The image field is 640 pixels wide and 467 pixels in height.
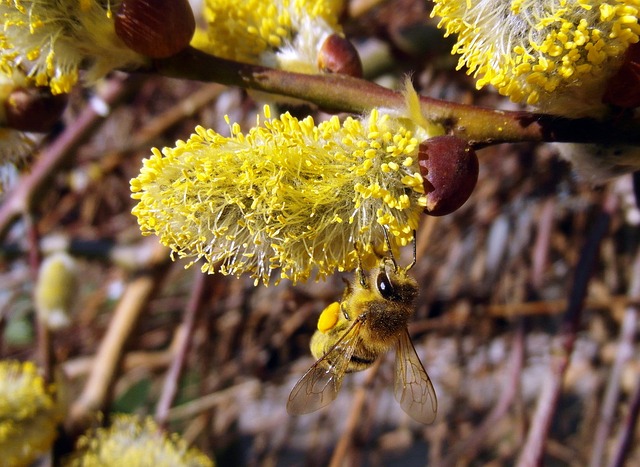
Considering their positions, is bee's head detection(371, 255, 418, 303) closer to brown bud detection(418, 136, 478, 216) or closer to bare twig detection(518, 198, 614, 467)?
brown bud detection(418, 136, 478, 216)

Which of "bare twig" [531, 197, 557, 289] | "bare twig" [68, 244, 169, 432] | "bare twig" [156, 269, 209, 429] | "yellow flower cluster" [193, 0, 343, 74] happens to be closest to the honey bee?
"yellow flower cluster" [193, 0, 343, 74]

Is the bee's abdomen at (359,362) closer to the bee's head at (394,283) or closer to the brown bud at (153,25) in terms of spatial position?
the bee's head at (394,283)

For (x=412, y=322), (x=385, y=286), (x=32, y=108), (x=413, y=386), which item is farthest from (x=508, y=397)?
(x=32, y=108)

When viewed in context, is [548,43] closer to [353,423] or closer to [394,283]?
[394,283]

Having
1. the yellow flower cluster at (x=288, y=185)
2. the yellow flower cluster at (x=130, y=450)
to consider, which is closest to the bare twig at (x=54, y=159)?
the yellow flower cluster at (x=130, y=450)

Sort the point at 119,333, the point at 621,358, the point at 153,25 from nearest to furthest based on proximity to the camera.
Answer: the point at 153,25 → the point at 621,358 → the point at 119,333

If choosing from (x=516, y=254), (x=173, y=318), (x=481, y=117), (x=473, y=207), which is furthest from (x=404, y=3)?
(x=481, y=117)

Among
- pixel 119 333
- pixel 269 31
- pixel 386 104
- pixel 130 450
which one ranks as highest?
pixel 269 31
